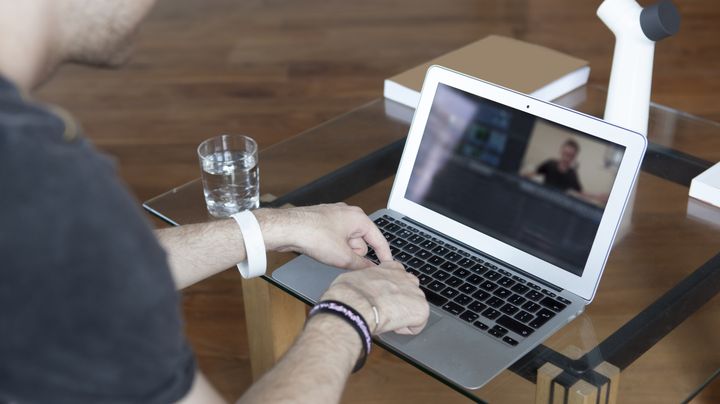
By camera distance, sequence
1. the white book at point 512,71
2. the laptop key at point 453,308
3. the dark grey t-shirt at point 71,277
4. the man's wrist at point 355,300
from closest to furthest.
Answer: the dark grey t-shirt at point 71,277
the man's wrist at point 355,300
the laptop key at point 453,308
the white book at point 512,71

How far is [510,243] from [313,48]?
2222mm

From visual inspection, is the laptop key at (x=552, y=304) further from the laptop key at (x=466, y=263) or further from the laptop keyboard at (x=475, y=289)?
the laptop key at (x=466, y=263)

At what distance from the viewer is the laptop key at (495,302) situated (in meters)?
1.25

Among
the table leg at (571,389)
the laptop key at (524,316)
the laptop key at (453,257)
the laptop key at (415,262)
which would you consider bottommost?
the table leg at (571,389)

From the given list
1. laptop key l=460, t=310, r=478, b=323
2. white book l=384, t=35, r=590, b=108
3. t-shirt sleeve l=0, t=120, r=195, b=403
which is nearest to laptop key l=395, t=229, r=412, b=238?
laptop key l=460, t=310, r=478, b=323

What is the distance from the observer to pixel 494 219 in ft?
4.52

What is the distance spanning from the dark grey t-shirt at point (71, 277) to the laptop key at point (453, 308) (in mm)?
503

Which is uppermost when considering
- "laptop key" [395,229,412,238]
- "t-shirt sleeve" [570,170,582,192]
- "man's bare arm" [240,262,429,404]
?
"t-shirt sleeve" [570,170,582,192]

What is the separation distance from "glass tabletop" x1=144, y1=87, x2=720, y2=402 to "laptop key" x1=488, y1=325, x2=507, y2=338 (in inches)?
1.8

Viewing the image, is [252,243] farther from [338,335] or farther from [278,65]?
[278,65]

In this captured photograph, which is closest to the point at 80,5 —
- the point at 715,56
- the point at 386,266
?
the point at 386,266

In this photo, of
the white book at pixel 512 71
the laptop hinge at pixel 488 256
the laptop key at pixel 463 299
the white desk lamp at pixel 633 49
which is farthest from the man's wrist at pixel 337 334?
the white book at pixel 512 71

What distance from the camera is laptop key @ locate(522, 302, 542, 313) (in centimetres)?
125

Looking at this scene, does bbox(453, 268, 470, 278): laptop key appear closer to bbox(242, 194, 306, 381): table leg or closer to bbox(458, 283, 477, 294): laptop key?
bbox(458, 283, 477, 294): laptop key
